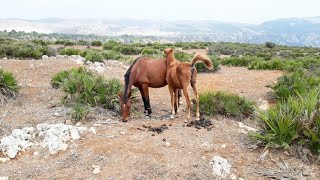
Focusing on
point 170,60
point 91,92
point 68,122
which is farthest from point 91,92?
point 170,60

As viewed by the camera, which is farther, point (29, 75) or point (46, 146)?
point (29, 75)

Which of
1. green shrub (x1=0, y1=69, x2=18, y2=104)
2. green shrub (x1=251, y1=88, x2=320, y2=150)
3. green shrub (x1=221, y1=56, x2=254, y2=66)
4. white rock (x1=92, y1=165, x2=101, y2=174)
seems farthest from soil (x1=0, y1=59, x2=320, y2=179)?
green shrub (x1=221, y1=56, x2=254, y2=66)

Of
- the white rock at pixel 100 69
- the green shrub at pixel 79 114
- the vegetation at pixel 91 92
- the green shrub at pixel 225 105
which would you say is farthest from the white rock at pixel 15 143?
the white rock at pixel 100 69

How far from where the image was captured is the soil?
522 cm

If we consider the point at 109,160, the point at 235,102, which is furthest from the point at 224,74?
the point at 109,160

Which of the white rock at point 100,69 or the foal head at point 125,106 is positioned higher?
the foal head at point 125,106

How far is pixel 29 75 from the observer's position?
11766 millimetres

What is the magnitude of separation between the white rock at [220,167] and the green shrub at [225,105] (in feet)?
7.42

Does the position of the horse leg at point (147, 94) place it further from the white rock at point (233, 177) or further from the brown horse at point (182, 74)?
the white rock at point (233, 177)

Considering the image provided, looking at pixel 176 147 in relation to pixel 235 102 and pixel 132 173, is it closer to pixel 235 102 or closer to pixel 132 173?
pixel 132 173

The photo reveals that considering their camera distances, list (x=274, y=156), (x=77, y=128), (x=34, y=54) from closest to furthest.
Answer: (x=274, y=156), (x=77, y=128), (x=34, y=54)

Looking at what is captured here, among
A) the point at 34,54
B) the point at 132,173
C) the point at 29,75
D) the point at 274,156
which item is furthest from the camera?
the point at 34,54

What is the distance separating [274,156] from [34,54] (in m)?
13.7

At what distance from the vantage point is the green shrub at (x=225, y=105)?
307 inches
